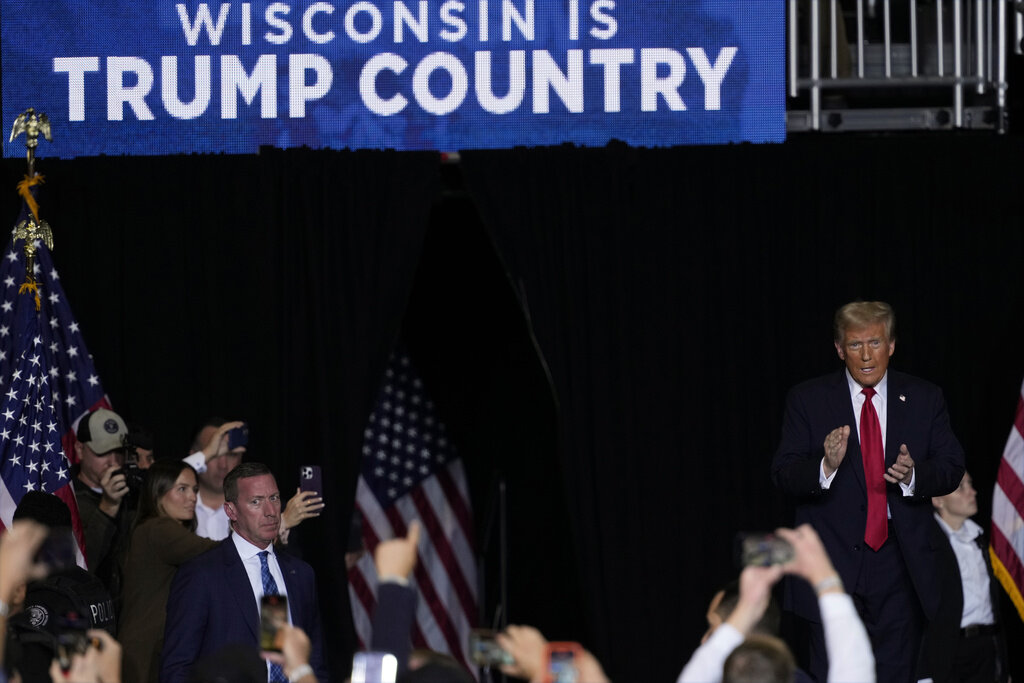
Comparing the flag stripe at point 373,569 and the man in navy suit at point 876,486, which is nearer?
the man in navy suit at point 876,486

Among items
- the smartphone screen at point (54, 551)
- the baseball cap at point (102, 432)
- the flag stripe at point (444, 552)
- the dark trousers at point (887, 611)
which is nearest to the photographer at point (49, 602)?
the smartphone screen at point (54, 551)

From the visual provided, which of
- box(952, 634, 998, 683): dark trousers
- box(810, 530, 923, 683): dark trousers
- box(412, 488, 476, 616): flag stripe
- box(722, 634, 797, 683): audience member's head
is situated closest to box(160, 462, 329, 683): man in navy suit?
box(810, 530, 923, 683): dark trousers

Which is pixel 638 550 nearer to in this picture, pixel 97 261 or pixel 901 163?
pixel 901 163

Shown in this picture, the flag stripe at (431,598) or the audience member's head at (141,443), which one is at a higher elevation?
the audience member's head at (141,443)

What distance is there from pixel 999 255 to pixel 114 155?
427cm

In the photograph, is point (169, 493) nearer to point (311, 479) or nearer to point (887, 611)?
point (311, 479)

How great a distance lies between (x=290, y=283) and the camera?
293 inches

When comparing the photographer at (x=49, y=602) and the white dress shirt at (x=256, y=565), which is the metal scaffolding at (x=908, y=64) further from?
the photographer at (x=49, y=602)

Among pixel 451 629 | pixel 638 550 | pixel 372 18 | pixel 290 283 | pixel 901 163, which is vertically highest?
pixel 372 18

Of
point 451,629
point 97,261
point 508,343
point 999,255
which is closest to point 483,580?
point 451,629

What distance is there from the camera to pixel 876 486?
5.58 meters

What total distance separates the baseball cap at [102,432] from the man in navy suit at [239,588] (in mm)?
1447

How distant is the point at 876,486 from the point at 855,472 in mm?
89

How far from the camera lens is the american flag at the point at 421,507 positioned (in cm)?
868
